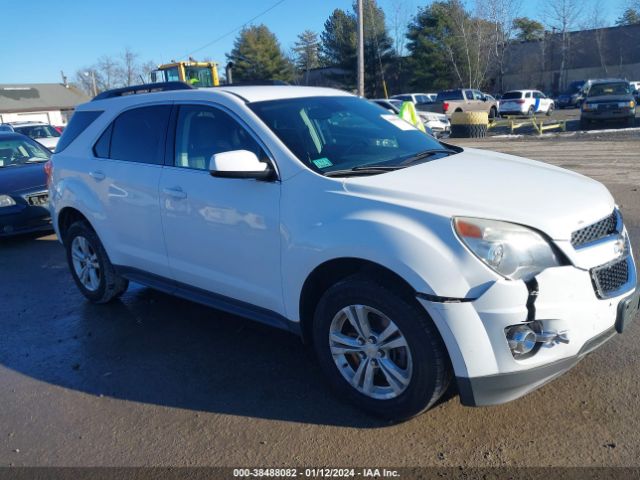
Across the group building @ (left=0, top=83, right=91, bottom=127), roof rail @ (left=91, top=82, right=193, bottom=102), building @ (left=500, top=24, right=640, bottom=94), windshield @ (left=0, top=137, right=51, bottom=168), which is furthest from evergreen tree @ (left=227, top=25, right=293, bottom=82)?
roof rail @ (left=91, top=82, right=193, bottom=102)


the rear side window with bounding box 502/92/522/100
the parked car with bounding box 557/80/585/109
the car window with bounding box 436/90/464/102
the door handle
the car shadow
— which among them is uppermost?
the door handle

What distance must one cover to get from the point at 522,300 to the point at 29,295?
5095mm

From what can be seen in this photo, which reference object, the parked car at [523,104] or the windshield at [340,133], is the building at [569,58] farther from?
the windshield at [340,133]

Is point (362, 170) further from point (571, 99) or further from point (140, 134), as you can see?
point (571, 99)

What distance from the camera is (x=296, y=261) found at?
10.8ft

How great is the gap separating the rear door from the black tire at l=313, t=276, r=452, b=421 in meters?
1.66

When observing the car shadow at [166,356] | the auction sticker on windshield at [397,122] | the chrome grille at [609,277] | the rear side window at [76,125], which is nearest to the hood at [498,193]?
the chrome grille at [609,277]

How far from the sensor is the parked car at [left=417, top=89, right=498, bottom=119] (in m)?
29.9

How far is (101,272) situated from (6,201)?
12.0ft

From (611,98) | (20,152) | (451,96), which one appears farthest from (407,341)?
(451,96)

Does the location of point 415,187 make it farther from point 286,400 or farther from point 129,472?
point 129,472

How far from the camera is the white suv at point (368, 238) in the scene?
106 inches

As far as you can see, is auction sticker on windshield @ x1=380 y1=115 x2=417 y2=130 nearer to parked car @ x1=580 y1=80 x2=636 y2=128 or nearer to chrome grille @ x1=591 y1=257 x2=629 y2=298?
chrome grille @ x1=591 y1=257 x2=629 y2=298

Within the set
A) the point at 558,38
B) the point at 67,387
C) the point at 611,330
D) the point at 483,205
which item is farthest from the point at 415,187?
the point at 558,38
